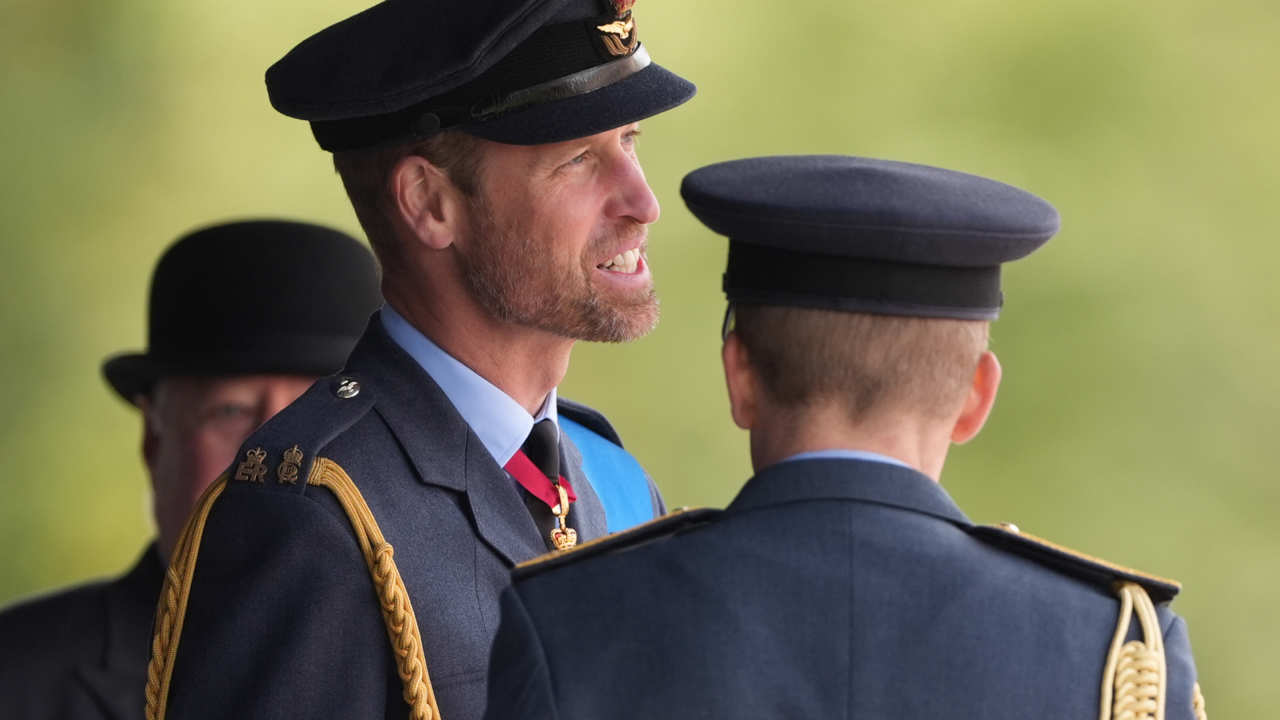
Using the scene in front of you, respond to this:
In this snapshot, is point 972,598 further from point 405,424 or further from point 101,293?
point 101,293

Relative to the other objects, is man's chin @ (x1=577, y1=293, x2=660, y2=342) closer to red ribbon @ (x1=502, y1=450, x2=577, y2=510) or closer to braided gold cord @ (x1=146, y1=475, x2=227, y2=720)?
red ribbon @ (x1=502, y1=450, x2=577, y2=510)

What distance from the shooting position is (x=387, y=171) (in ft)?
8.23

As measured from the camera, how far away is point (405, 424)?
2.38m

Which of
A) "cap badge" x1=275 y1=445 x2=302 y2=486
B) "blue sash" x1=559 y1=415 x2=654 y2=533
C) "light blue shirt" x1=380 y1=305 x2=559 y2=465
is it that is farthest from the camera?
"blue sash" x1=559 y1=415 x2=654 y2=533

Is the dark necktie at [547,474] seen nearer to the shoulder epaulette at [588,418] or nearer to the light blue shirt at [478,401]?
the light blue shirt at [478,401]

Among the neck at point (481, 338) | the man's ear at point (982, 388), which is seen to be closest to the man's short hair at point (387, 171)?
the neck at point (481, 338)

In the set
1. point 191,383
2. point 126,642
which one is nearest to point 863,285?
point 191,383

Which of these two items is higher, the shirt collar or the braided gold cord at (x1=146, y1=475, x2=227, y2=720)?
the shirt collar

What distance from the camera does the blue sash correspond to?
2.85 m

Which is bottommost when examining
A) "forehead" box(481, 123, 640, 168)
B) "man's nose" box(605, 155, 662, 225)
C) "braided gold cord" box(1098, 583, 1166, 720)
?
"braided gold cord" box(1098, 583, 1166, 720)

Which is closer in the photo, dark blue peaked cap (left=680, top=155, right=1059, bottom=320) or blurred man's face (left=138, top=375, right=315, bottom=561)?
dark blue peaked cap (left=680, top=155, right=1059, bottom=320)

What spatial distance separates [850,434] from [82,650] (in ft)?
8.65

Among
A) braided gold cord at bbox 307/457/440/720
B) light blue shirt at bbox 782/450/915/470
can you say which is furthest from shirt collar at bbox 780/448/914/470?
braided gold cord at bbox 307/457/440/720

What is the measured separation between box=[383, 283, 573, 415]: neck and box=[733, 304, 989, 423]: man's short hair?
720mm
